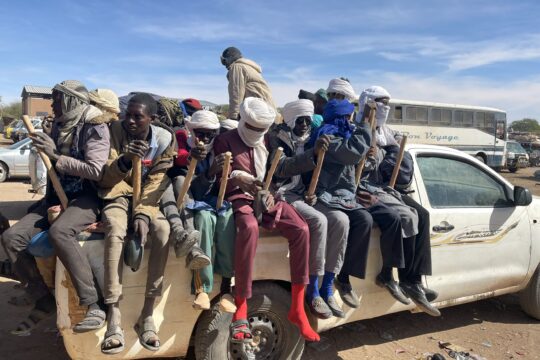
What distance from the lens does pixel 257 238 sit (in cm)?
300

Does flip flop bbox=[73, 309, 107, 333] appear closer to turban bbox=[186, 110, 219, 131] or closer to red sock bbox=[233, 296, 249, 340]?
red sock bbox=[233, 296, 249, 340]

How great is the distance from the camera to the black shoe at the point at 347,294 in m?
3.43

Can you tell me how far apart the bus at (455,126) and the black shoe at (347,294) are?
18627 mm

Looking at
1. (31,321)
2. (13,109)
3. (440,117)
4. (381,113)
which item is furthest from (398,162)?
(13,109)

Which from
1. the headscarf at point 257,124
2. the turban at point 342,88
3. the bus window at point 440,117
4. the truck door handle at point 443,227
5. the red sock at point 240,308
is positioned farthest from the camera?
the bus window at point 440,117

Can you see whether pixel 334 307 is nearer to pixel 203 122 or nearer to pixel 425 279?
pixel 425 279

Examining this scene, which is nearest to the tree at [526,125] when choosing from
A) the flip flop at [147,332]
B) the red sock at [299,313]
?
the red sock at [299,313]

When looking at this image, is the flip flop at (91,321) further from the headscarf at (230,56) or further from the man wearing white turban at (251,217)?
the headscarf at (230,56)

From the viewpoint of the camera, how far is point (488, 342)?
4.20 meters

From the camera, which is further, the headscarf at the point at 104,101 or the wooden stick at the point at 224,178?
the headscarf at the point at 104,101

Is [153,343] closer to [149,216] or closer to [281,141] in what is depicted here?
[149,216]

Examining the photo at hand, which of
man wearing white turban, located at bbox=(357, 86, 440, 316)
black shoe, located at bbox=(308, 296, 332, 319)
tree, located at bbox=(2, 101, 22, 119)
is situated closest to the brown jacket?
black shoe, located at bbox=(308, 296, 332, 319)

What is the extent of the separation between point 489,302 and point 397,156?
2.56 meters

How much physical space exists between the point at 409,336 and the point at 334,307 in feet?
4.67
